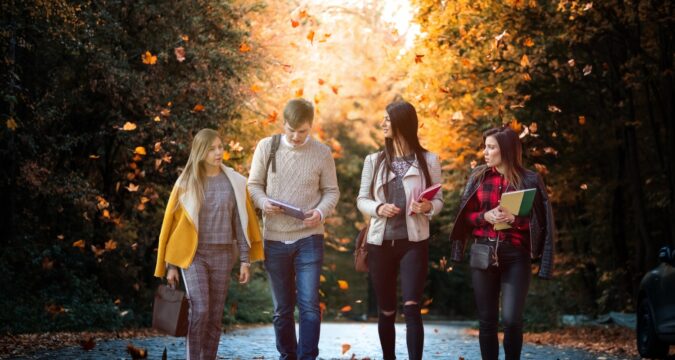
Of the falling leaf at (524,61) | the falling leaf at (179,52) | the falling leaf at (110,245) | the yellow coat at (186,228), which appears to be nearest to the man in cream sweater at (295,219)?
the yellow coat at (186,228)

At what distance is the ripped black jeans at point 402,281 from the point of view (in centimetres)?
767

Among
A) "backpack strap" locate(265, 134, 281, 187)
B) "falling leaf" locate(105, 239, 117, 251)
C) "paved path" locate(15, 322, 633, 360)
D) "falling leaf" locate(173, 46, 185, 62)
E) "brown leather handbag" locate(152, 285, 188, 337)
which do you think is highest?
"falling leaf" locate(173, 46, 185, 62)

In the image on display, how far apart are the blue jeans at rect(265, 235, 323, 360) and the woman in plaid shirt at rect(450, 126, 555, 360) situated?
1.10 meters

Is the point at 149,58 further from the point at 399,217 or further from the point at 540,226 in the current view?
Result: the point at 540,226

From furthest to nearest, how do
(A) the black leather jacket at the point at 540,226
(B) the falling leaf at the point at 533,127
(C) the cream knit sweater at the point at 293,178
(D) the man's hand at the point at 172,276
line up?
(B) the falling leaf at the point at 533,127, (C) the cream knit sweater at the point at 293,178, (D) the man's hand at the point at 172,276, (A) the black leather jacket at the point at 540,226

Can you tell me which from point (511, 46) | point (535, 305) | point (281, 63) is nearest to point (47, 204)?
point (281, 63)

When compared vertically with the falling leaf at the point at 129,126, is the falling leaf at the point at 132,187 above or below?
below

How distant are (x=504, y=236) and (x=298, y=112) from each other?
1.84 metres

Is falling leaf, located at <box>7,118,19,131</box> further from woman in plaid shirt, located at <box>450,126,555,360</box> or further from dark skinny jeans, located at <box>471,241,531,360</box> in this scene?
dark skinny jeans, located at <box>471,241,531,360</box>

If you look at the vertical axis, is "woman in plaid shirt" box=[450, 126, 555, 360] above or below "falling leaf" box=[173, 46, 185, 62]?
below

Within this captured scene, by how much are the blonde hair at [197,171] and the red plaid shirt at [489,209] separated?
205cm

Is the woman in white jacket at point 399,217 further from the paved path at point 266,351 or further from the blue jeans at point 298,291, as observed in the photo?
the paved path at point 266,351

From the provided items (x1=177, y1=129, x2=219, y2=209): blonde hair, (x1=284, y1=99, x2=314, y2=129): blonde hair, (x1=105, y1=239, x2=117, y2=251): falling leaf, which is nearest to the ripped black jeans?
(x1=284, y1=99, x2=314, y2=129): blonde hair

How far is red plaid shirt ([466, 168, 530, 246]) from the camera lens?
7.35 m
